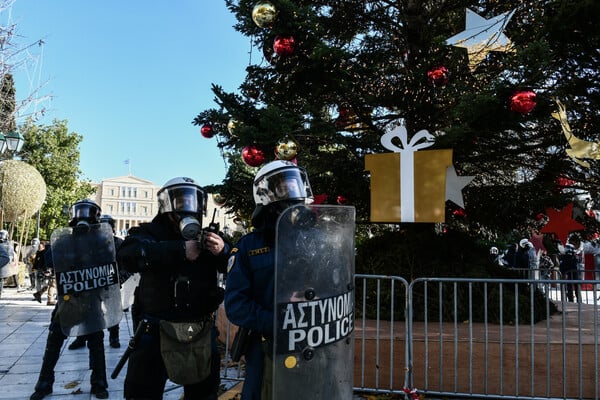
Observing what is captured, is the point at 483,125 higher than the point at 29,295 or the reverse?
higher

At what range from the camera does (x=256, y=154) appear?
5523mm

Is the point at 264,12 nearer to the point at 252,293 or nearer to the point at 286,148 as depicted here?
the point at 286,148

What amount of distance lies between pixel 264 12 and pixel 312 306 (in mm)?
4141

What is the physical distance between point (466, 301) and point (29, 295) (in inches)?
536

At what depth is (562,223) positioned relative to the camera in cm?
626

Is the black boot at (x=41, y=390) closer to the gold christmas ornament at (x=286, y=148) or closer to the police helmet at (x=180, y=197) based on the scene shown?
the police helmet at (x=180, y=197)

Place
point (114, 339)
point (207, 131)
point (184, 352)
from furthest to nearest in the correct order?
point (114, 339)
point (207, 131)
point (184, 352)

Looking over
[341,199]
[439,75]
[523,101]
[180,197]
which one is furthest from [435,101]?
[180,197]

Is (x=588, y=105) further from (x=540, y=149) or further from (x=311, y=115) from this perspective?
(x=311, y=115)

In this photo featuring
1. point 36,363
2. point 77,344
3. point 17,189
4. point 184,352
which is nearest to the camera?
point 184,352

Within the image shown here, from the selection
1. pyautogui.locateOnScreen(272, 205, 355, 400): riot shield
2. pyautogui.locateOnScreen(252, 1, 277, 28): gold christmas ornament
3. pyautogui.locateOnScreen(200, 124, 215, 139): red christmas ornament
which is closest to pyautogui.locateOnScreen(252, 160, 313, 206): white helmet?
pyautogui.locateOnScreen(272, 205, 355, 400): riot shield

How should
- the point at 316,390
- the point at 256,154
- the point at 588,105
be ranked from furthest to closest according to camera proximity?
the point at 588,105, the point at 256,154, the point at 316,390

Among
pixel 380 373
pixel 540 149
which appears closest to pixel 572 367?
pixel 380 373

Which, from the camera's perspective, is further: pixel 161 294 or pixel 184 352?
pixel 161 294
